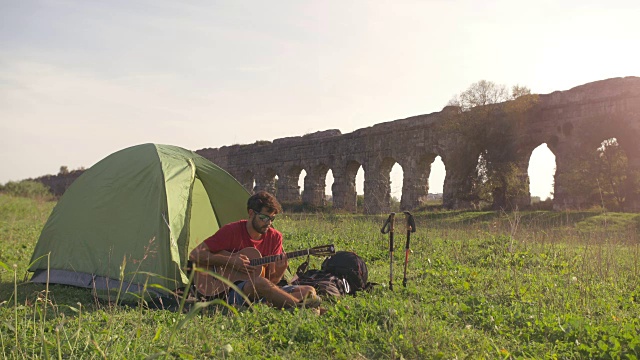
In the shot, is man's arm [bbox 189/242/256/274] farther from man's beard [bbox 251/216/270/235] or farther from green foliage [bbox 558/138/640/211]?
green foliage [bbox 558/138/640/211]

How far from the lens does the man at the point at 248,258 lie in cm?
495

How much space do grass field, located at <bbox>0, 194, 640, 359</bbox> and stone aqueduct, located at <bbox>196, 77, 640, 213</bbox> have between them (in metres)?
10.8

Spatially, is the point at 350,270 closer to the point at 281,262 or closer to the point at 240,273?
the point at 281,262

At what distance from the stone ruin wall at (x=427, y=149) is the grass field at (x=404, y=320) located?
10807 millimetres

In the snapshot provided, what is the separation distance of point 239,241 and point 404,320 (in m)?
1.91

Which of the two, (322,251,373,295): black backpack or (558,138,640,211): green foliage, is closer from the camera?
(322,251,373,295): black backpack

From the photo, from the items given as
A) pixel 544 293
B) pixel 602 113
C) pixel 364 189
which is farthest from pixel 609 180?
pixel 544 293

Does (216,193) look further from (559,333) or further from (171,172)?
(559,333)

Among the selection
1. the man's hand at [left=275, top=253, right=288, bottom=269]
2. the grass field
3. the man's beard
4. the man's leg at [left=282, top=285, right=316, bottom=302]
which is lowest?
the grass field

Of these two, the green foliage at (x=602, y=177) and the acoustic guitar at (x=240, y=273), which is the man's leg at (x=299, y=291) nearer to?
the acoustic guitar at (x=240, y=273)

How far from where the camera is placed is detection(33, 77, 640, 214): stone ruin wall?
17609mm

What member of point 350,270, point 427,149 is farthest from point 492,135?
point 350,270

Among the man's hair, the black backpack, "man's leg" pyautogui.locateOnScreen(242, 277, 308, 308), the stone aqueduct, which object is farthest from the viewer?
the stone aqueduct

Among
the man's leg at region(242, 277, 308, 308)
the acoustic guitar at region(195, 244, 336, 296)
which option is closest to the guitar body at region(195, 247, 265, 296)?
the acoustic guitar at region(195, 244, 336, 296)
